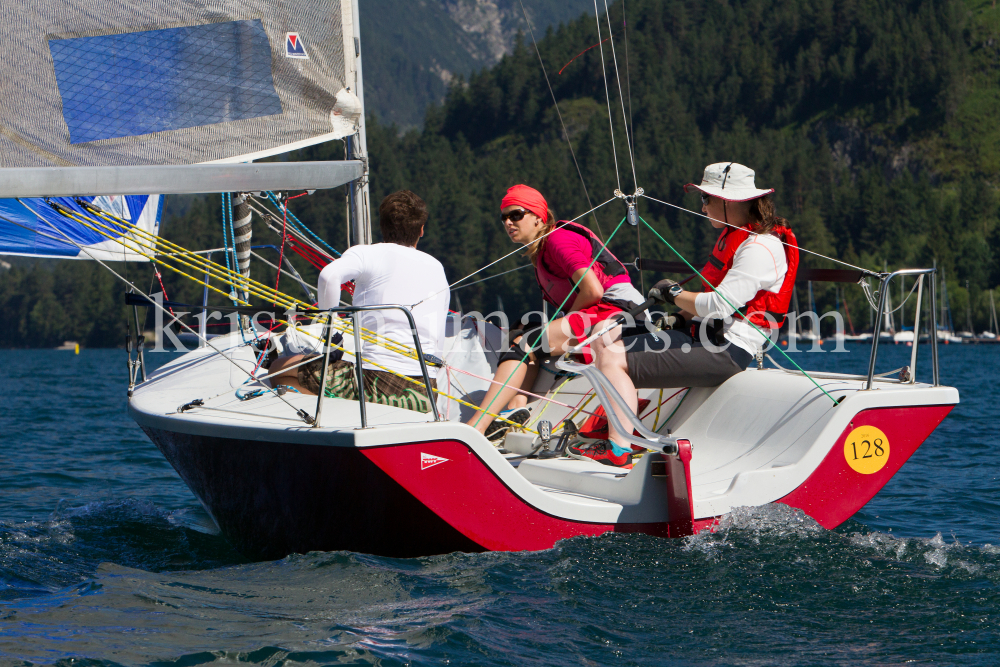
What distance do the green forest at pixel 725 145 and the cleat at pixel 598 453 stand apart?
189 ft

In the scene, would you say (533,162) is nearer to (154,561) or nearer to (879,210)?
(879,210)

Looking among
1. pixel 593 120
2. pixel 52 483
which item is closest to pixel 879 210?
pixel 593 120

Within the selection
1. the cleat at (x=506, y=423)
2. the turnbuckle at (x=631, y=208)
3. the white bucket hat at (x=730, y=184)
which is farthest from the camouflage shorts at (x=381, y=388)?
the white bucket hat at (x=730, y=184)

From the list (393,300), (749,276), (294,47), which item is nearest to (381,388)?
(393,300)

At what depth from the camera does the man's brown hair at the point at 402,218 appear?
15.2ft

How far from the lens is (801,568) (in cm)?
388

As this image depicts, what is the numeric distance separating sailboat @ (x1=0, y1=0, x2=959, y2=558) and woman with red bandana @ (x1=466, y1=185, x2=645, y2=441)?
206 millimetres

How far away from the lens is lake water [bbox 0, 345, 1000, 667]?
3119mm

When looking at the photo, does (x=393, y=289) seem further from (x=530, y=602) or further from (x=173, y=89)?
(x=173, y=89)

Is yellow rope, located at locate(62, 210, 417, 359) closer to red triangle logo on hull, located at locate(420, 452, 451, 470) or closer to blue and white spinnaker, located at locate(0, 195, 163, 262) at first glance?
blue and white spinnaker, located at locate(0, 195, 163, 262)

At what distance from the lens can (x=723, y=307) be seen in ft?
15.6

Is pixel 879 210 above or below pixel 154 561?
above

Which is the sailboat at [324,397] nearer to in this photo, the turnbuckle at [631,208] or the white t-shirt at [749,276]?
the turnbuckle at [631,208]

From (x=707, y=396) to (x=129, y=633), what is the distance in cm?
319
